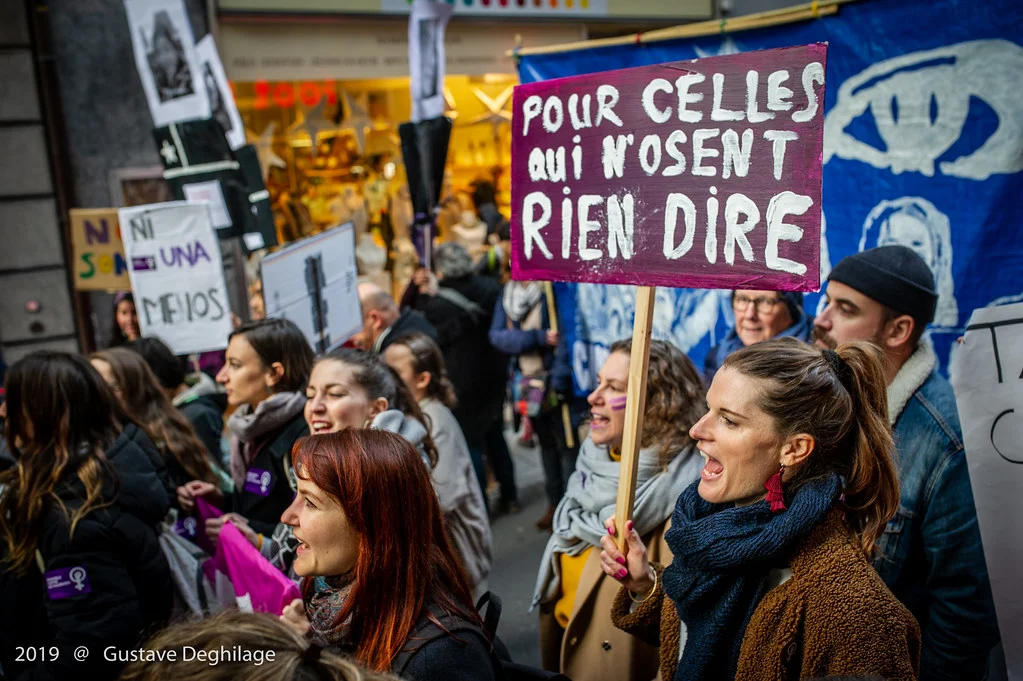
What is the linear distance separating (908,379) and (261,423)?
222 centimetres

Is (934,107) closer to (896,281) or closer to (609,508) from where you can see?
(896,281)

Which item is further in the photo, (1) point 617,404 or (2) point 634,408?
(1) point 617,404

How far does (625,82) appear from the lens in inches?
90.4

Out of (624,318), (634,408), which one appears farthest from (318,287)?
(634,408)

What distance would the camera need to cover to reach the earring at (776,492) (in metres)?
1.81

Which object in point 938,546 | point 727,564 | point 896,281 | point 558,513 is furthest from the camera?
point 558,513

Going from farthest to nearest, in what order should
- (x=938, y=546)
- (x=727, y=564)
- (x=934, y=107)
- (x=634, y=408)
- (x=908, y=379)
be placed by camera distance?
(x=934, y=107), (x=908, y=379), (x=938, y=546), (x=634, y=408), (x=727, y=564)

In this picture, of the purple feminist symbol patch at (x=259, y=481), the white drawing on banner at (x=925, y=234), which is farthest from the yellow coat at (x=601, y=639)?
the white drawing on banner at (x=925, y=234)

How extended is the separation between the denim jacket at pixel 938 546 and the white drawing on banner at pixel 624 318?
77.5 inches

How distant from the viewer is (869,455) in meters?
1.87

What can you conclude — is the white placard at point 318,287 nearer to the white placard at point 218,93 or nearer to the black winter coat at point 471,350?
the black winter coat at point 471,350

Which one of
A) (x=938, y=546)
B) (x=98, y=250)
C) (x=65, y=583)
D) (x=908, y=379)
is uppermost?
(x=98, y=250)

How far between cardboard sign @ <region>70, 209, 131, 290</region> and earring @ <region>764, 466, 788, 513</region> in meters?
4.50

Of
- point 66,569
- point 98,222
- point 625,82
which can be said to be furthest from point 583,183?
point 98,222
